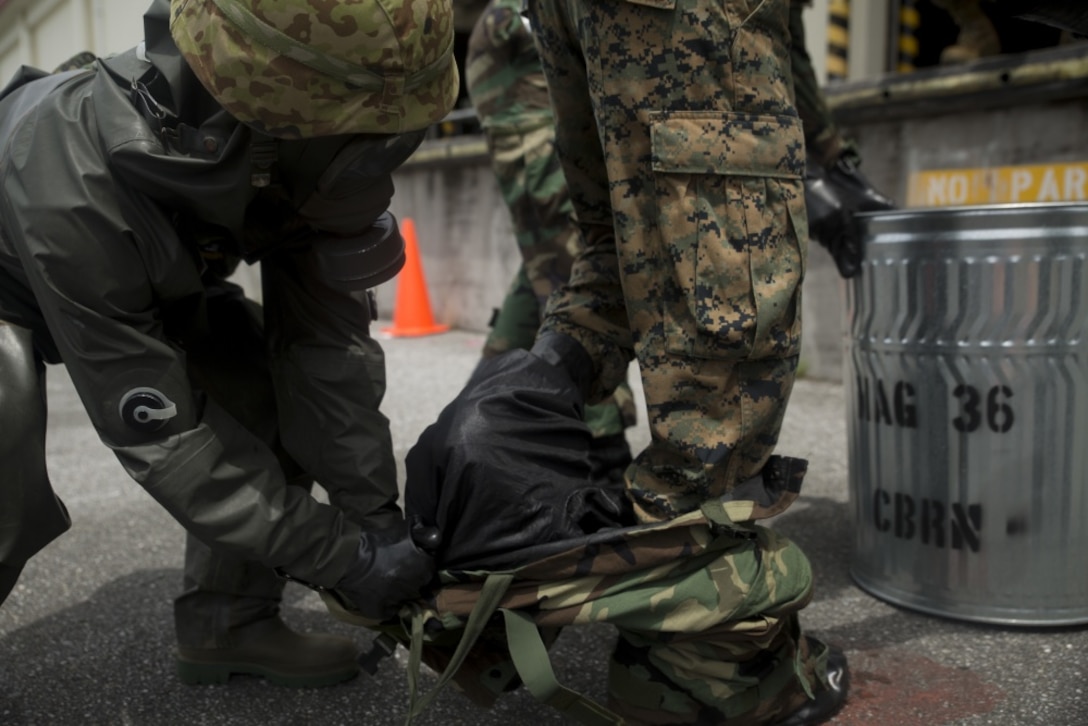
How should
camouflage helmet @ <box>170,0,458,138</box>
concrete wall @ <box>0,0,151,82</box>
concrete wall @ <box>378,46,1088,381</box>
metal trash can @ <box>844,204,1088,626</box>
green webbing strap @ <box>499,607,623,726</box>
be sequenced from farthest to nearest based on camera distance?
concrete wall @ <box>378,46,1088,381</box> → metal trash can @ <box>844,204,1088,626</box> → concrete wall @ <box>0,0,151,82</box> → green webbing strap @ <box>499,607,623,726</box> → camouflage helmet @ <box>170,0,458,138</box>

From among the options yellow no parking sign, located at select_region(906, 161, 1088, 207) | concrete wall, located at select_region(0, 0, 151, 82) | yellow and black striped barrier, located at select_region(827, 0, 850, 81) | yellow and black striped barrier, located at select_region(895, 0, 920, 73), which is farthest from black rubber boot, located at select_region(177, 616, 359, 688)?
yellow and black striped barrier, located at select_region(895, 0, 920, 73)

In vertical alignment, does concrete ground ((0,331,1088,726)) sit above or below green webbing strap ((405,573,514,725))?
below

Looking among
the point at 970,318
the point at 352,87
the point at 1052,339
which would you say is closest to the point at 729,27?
the point at 352,87

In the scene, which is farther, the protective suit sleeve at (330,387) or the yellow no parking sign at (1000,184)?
the yellow no parking sign at (1000,184)

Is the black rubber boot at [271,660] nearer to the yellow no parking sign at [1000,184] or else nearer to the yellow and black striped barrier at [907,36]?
the yellow no parking sign at [1000,184]

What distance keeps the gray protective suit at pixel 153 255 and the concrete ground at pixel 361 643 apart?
0.40m

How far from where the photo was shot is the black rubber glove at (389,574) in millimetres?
1492

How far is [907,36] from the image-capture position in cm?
740

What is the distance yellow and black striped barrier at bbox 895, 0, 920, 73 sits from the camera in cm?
728

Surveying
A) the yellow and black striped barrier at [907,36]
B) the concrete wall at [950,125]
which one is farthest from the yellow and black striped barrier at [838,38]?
the concrete wall at [950,125]

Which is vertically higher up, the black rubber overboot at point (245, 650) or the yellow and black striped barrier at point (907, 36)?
the yellow and black striped barrier at point (907, 36)

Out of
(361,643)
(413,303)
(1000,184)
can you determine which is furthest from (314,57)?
(413,303)

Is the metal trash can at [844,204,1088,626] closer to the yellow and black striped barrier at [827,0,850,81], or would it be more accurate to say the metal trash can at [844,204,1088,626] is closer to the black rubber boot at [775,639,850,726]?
the black rubber boot at [775,639,850,726]

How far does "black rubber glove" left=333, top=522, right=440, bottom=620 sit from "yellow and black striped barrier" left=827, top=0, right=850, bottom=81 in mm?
5244
